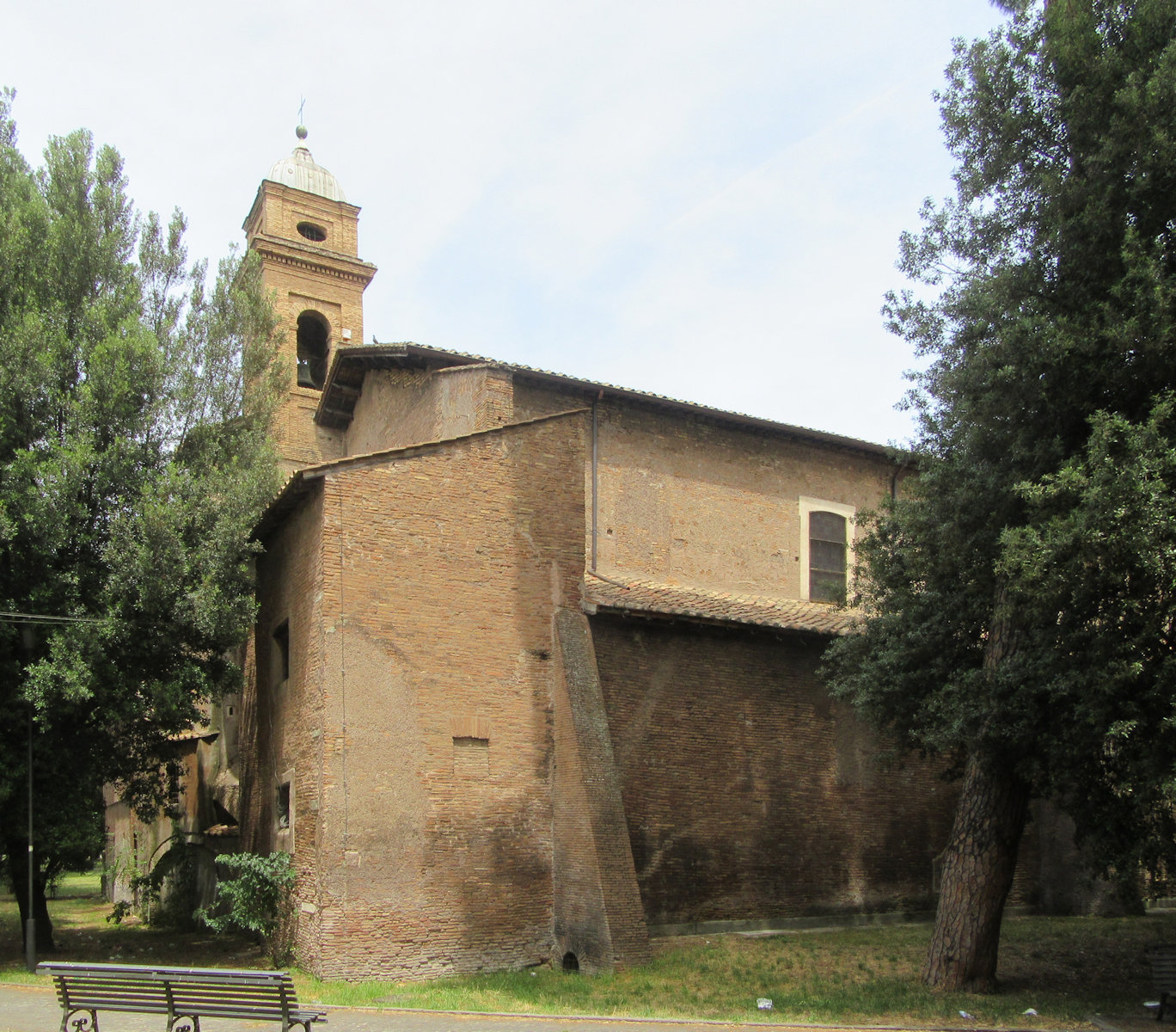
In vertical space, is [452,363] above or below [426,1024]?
above

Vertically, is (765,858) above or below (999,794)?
below

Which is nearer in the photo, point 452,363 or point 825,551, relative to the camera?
point 452,363

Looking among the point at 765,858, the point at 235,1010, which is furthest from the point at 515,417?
the point at 235,1010

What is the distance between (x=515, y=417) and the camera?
16.4 metres

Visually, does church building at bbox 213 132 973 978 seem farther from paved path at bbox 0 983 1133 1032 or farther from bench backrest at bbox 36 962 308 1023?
bench backrest at bbox 36 962 308 1023

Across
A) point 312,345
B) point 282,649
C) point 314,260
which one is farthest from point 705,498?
point 314,260

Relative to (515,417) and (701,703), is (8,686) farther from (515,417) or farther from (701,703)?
(701,703)

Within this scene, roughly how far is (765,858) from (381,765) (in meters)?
6.30

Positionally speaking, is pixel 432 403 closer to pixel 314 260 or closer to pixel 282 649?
pixel 282 649

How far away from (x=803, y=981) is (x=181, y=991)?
6829mm

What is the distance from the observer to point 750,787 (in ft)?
51.9

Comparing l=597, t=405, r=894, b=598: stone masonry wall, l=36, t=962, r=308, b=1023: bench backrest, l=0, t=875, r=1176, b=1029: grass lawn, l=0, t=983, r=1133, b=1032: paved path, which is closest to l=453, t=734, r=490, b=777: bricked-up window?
l=0, t=875, r=1176, b=1029: grass lawn

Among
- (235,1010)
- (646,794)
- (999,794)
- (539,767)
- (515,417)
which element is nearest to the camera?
(235,1010)

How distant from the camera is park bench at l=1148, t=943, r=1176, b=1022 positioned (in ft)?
33.3
